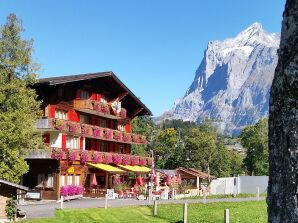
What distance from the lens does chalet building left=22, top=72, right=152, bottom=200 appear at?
4391 centimetres

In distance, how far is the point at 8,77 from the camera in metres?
30.8

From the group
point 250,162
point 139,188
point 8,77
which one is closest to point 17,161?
point 8,77

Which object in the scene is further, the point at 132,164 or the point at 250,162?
the point at 250,162

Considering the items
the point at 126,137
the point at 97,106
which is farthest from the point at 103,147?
the point at 97,106

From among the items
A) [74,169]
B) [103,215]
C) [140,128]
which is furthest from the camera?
[140,128]

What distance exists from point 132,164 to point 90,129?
10322mm

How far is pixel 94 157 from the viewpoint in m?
48.8

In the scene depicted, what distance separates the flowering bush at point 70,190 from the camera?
43.9m

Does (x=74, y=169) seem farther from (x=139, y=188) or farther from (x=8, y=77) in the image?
(x=8, y=77)

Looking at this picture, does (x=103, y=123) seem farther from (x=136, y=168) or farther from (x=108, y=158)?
(x=136, y=168)

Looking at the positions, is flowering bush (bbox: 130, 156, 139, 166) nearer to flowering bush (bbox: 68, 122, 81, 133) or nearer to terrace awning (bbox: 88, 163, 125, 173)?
terrace awning (bbox: 88, 163, 125, 173)

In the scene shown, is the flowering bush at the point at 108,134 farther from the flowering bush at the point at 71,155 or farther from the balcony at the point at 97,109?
the flowering bush at the point at 71,155

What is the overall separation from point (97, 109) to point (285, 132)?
1855 inches

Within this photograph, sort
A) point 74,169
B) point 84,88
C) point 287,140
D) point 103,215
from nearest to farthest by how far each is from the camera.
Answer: point 287,140, point 103,215, point 74,169, point 84,88
